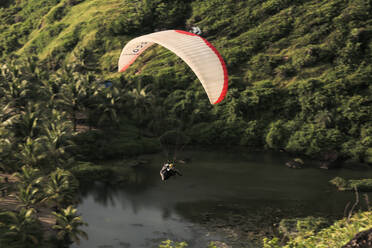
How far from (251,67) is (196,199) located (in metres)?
35.4

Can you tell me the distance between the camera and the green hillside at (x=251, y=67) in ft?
187

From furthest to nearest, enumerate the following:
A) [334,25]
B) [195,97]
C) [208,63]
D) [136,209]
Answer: [334,25] < [195,97] < [136,209] < [208,63]

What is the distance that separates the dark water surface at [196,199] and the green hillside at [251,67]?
7.50 metres

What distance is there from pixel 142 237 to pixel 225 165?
2113 cm

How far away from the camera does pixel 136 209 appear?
3812 centimetres

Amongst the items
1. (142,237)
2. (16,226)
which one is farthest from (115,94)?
(16,226)

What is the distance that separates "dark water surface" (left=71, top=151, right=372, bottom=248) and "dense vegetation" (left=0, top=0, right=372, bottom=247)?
4676 mm

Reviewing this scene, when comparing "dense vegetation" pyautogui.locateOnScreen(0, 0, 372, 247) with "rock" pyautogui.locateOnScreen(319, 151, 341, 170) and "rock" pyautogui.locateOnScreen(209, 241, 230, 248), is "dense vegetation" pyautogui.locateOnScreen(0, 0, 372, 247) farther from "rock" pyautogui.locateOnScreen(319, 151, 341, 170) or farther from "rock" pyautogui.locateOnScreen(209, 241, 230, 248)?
"rock" pyautogui.locateOnScreen(209, 241, 230, 248)

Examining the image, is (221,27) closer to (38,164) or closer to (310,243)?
(38,164)

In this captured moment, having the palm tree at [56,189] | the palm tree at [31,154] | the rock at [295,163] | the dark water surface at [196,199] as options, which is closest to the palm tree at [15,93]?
the palm tree at [31,154]

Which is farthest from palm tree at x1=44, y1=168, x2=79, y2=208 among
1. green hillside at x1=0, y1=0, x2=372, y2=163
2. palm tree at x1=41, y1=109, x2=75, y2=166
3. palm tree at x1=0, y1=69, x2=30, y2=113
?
green hillside at x1=0, y1=0, x2=372, y2=163

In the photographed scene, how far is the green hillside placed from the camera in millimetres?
56906

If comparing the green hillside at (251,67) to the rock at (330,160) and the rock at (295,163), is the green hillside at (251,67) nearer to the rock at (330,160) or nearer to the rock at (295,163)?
the rock at (330,160)

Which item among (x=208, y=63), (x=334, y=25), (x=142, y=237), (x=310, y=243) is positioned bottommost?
(x=142, y=237)
